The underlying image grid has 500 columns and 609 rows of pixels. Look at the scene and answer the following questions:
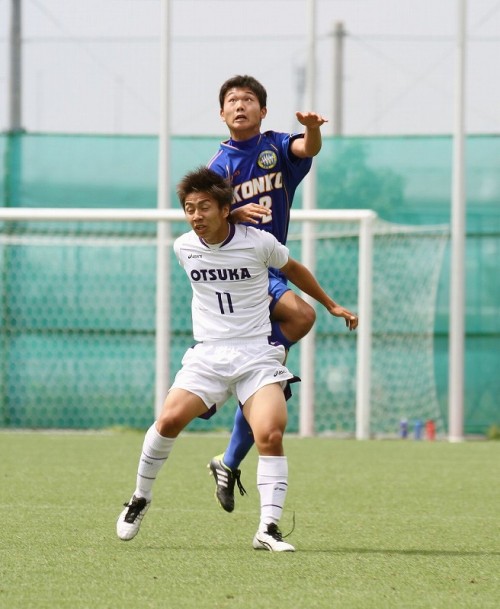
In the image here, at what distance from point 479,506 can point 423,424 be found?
7.16 metres

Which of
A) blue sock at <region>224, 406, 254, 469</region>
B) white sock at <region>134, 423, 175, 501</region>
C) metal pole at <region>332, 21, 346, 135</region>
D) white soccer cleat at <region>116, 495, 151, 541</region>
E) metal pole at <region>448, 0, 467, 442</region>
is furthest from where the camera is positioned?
metal pole at <region>332, 21, 346, 135</region>

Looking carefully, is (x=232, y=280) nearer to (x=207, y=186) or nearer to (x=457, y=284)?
(x=207, y=186)

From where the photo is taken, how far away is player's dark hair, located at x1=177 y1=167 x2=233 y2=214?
555 cm

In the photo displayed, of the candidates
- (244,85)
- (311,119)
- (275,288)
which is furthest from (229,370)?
(244,85)

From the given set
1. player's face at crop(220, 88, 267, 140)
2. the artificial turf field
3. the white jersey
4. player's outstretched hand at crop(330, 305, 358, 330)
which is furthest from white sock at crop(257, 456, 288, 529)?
player's face at crop(220, 88, 267, 140)

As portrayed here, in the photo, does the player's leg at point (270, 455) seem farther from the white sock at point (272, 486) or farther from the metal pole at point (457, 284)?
the metal pole at point (457, 284)

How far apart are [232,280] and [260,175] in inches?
30.5

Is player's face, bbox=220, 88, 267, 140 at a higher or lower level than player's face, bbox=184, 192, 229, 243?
higher

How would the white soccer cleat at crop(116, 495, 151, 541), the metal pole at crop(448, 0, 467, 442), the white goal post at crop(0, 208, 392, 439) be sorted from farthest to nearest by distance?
1. the metal pole at crop(448, 0, 467, 442)
2. the white goal post at crop(0, 208, 392, 439)
3. the white soccer cleat at crop(116, 495, 151, 541)

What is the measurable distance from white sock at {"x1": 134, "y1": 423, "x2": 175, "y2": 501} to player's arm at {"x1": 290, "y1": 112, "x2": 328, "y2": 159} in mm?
1480

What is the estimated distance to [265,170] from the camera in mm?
6238

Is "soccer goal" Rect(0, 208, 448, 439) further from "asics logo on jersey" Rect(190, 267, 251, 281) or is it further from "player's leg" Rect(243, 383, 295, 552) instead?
"player's leg" Rect(243, 383, 295, 552)

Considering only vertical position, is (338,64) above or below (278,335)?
above

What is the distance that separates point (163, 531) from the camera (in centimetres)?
595
